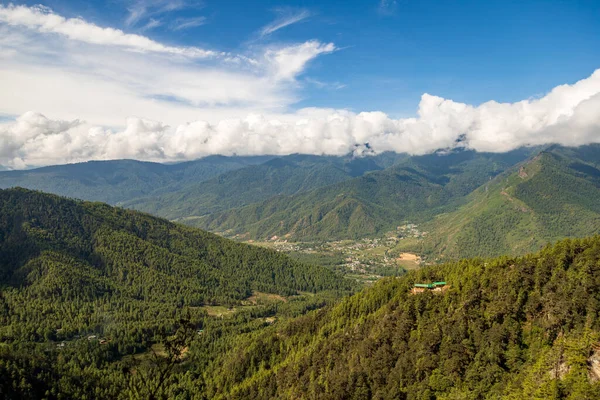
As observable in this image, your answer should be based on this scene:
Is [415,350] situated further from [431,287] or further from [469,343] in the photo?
[431,287]

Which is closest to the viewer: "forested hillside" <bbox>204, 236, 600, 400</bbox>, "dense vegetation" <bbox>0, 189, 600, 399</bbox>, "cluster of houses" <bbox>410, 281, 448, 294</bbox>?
"forested hillside" <bbox>204, 236, 600, 400</bbox>

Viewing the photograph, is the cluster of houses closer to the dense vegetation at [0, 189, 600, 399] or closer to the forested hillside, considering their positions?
the forested hillside

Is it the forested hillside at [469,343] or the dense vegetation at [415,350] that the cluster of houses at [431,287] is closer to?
the forested hillside at [469,343]

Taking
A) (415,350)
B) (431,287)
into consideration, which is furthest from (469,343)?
(431,287)

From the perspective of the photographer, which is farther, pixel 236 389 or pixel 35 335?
pixel 35 335

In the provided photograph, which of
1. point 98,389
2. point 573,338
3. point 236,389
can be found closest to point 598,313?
point 573,338

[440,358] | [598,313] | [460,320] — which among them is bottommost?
[440,358]

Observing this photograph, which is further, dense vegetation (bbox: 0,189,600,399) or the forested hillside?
dense vegetation (bbox: 0,189,600,399)

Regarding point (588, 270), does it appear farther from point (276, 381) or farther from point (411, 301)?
point (276, 381)

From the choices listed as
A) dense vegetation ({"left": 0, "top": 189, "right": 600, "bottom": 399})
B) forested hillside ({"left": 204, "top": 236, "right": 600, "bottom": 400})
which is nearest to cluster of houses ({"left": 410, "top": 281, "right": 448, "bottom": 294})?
forested hillside ({"left": 204, "top": 236, "right": 600, "bottom": 400})
